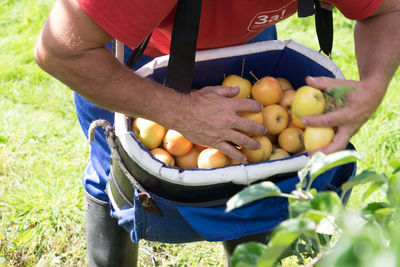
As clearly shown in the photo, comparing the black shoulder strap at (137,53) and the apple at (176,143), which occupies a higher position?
the black shoulder strap at (137,53)

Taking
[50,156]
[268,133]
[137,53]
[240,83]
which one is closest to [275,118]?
[268,133]

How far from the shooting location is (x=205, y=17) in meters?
1.45

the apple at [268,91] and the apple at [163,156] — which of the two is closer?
the apple at [163,156]

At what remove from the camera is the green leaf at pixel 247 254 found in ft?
1.96

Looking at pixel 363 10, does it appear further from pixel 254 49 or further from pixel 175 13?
pixel 175 13

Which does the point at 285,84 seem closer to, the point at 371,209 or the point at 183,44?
the point at 183,44

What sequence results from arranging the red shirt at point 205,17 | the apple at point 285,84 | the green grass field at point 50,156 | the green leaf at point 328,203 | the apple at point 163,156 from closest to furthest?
the green leaf at point 328,203
the red shirt at point 205,17
the apple at point 163,156
the apple at point 285,84
the green grass field at point 50,156

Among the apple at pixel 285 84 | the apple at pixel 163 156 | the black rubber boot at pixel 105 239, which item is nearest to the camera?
the apple at pixel 163 156

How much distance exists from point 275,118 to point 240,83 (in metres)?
0.16

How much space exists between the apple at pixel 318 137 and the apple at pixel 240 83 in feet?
1.02

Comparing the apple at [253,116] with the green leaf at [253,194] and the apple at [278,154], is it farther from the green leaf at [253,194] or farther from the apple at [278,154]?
the green leaf at [253,194]

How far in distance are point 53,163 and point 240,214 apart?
159 centimetres

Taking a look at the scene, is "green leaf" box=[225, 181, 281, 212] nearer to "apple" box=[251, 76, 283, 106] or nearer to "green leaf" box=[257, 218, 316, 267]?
"green leaf" box=[257, 218, 316, 267]

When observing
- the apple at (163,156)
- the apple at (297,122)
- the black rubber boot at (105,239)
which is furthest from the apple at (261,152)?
the black rubber boot at (105,239)
